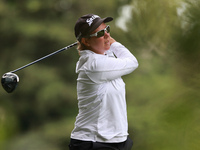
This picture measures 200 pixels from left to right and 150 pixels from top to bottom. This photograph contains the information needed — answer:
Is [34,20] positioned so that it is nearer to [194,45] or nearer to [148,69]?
[148,69]

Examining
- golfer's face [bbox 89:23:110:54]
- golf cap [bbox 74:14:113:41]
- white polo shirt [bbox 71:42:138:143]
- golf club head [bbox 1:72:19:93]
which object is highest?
golf cap [bbox 74:14:113:41]

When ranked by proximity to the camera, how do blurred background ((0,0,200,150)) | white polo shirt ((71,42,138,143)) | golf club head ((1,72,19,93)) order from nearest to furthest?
white polo shirt ((71,42,138,143)) → golf club head ((1,72,19,93)) → blurred background ((0,0,200,150))

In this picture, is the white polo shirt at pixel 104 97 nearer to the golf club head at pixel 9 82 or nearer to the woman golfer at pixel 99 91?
the woman golfer at pixel 99 91

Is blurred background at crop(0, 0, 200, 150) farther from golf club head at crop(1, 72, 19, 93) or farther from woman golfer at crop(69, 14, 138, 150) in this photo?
woman golfer at crop(69, 14, 138, 150)

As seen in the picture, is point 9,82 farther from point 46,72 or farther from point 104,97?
point 46,72

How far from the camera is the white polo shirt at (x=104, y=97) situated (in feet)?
5.82

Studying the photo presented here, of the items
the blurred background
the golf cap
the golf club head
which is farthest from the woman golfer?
the blurred background

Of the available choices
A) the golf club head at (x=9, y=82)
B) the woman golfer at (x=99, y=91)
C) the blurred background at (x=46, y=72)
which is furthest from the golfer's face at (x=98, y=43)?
the blurred background at (x=46, y=72)

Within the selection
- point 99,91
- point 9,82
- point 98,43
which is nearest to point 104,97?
point 99,91

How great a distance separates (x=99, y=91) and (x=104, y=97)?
3cm

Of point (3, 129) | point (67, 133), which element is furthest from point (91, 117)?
point (67, 133)

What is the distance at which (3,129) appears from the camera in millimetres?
6867

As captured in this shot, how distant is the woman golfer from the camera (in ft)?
5.85

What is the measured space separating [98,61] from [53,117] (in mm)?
6530
